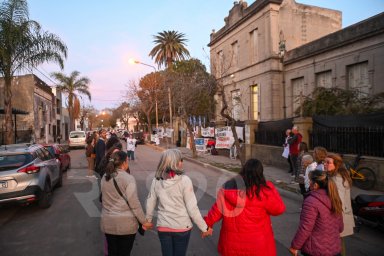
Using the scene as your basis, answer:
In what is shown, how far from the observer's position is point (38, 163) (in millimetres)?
8148

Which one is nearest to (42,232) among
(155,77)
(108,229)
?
(108,229)

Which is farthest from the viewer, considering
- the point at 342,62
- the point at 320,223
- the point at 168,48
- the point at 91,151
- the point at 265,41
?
the point at 168,48

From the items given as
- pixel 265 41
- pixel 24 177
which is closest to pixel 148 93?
pixel 265 41

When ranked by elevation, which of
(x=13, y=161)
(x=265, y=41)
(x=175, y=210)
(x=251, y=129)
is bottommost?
(x=175, y=210)

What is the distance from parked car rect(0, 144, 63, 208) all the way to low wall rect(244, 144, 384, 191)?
29.1 ft

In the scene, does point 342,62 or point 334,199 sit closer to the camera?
point 334,199

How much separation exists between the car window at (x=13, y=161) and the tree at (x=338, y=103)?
12.0m

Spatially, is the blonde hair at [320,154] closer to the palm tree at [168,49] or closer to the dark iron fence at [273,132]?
the dark iron fence at [273,132]

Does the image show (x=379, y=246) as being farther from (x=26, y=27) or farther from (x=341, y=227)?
(x=26, y=27)

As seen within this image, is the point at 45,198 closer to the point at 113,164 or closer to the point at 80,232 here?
the point at 80,232

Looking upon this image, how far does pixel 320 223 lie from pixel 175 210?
145 centimetres

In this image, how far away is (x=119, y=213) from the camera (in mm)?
3793

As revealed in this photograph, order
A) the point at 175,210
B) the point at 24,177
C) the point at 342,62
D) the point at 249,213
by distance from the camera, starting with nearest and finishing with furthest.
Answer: the point at 249,213 → the point at 175,210 → the point at 24,177 → the point at 342,62

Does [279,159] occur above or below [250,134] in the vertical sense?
below
